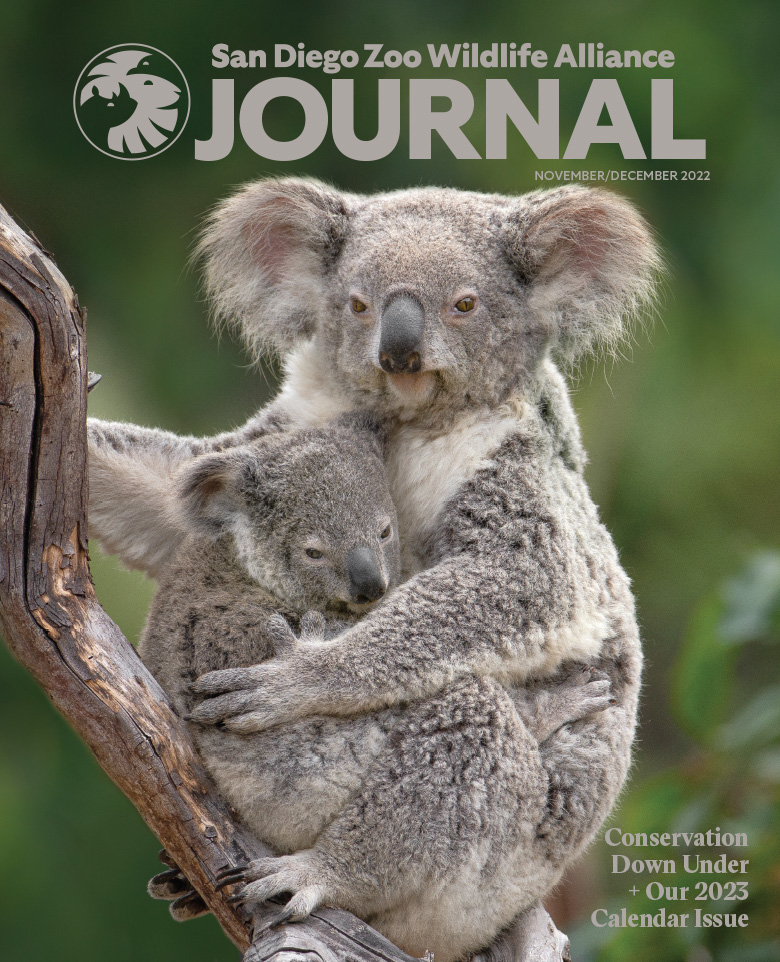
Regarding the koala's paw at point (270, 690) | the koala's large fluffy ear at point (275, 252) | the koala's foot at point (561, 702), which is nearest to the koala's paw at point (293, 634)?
the koala's paw at point (270, 690)

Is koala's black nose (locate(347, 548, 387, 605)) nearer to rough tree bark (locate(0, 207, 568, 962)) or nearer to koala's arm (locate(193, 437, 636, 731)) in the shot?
koala's arm (locate(193, 437, 636, 731))

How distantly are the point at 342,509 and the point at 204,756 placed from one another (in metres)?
0.73

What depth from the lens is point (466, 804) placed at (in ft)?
9.73

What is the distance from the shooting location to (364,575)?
2979 millimetres

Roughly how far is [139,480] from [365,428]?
2.37 ft

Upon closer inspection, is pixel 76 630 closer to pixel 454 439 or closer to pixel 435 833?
pixel 435 833

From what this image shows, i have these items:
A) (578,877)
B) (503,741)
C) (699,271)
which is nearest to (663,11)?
(699,271)

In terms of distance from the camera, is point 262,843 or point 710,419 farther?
point 710,419

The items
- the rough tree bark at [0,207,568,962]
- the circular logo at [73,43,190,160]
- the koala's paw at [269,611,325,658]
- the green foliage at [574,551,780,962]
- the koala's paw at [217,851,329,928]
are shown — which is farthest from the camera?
the circular logo at [73,43,190,160]

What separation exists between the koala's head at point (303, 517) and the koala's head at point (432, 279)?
346mm

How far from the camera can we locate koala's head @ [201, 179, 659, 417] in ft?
10.7

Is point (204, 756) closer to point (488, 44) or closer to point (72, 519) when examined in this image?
point (72, 519)

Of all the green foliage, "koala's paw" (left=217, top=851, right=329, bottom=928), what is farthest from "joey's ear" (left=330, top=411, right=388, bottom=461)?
the green foliage

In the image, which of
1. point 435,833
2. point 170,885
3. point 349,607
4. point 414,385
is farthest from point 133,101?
point 435,833
